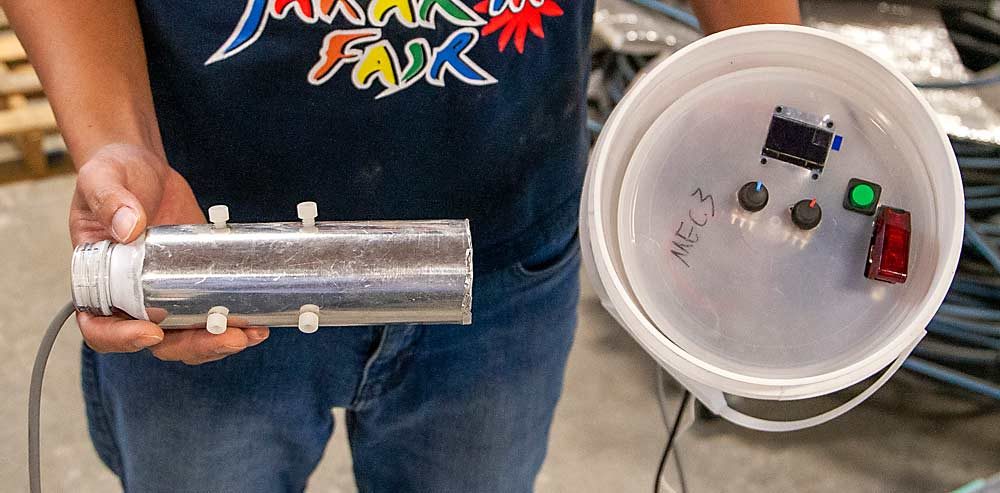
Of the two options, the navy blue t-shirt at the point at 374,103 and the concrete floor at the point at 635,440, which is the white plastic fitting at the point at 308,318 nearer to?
the navy blue t-shirt at the point at 374,103

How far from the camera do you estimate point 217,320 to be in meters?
0.47

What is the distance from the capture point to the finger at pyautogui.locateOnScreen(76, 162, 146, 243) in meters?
0.45

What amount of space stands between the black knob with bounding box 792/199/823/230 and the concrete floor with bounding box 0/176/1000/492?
0.86m

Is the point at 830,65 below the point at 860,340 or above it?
above

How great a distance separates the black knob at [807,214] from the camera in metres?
0.53

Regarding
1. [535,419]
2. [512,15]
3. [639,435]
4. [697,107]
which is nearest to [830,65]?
[697,107]

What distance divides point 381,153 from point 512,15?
0.42 feet

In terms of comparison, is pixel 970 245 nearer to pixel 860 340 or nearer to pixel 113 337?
pixel 860 340

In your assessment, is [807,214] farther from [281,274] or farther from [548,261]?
[281,274]

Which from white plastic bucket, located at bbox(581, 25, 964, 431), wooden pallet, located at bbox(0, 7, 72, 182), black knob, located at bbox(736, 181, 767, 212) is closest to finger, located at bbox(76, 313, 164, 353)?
white plastic bucket, located at bbox(581, 25, 964, 431)

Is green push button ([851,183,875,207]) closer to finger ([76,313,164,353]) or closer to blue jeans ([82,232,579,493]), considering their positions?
blue jeans ([82,232,579,493])

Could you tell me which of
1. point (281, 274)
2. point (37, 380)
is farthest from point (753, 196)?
point (37, 380)

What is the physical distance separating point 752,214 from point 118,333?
0.38m

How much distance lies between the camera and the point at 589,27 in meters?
0.62
